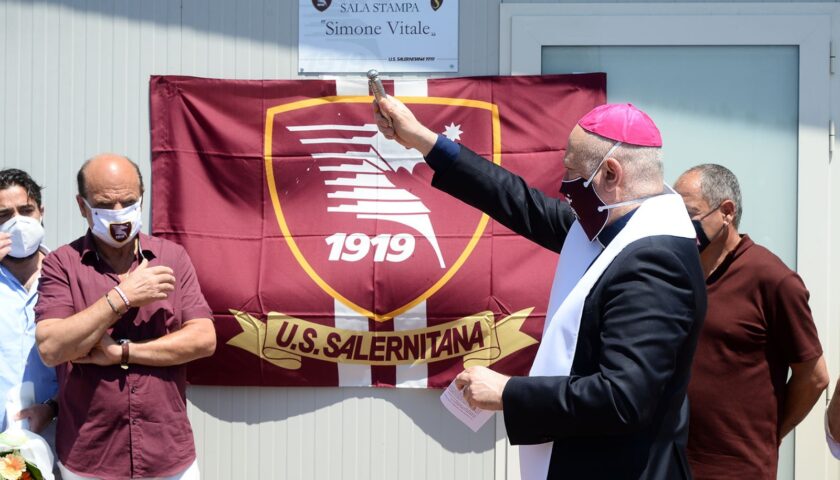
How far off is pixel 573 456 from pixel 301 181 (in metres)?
2.35

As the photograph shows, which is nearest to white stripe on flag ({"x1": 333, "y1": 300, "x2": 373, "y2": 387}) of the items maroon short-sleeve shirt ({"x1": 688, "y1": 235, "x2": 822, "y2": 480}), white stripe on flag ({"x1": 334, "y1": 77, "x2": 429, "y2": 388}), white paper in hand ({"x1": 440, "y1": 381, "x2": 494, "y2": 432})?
white stripe on flag ({"x1": 334, "y1": 77, "x2": 429, "y2": 388})

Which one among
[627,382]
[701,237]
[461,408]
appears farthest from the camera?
[701,237]

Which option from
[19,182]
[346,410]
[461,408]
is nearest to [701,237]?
[461,408]

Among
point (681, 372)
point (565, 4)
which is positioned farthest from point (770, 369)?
point (565, 4)

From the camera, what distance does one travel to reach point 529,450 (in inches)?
93.1

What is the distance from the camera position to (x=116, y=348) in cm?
327

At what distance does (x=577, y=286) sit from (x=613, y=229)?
0.17 m

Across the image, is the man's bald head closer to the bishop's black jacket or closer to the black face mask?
the bishop's black jacket

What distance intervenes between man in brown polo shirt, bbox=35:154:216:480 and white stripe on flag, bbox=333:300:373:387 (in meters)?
0.83

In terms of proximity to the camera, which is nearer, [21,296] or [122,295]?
[122,295]

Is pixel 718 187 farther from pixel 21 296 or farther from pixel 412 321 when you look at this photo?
pixel 21 296

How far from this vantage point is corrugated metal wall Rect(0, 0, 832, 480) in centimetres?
426

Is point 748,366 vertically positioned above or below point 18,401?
above

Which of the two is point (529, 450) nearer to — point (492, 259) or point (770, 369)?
point (770, 369)
